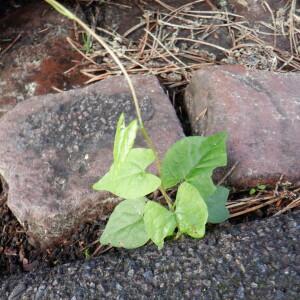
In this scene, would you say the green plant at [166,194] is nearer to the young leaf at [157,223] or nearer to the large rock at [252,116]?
the young leaf at [157,223]

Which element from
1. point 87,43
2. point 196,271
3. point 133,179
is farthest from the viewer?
point 87,43

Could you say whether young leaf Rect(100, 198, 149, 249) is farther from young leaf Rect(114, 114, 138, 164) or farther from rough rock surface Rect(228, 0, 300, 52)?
rough rock surface Rect(228, 0, 300, 52)

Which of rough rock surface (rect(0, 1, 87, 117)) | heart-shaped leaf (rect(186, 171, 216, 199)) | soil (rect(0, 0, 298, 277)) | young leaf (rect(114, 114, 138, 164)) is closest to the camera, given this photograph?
young leaf (rect(114, 114, 138, 164))

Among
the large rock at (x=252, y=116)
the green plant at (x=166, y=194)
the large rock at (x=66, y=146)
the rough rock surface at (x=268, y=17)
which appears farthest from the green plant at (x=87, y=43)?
the green plant at (x=166, y=194)

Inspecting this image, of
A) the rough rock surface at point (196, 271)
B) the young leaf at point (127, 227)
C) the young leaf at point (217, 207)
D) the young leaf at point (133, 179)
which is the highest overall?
the young leaf at point (133, 179)

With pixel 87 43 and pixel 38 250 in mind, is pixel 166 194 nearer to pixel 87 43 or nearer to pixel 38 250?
pixel 38 250

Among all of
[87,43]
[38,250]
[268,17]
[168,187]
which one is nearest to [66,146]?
[38,250]

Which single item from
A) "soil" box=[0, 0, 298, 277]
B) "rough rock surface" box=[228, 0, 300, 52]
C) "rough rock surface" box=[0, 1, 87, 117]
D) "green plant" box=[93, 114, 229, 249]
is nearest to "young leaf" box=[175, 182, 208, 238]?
"green plant" box=[93, 114, 229, 249]
